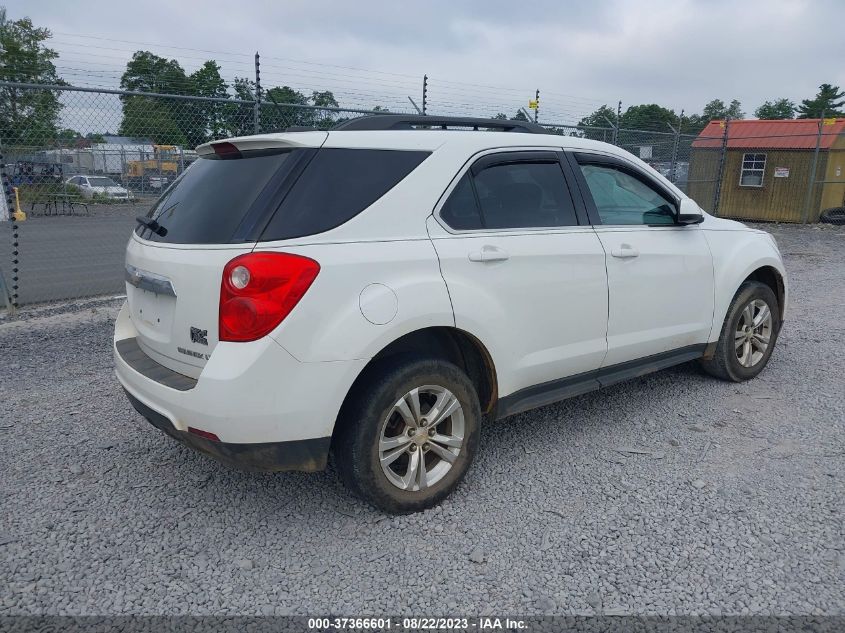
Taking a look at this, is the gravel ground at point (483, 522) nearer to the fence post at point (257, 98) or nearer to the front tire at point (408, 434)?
the front tire at point (408, 434)

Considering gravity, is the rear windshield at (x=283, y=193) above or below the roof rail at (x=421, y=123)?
below

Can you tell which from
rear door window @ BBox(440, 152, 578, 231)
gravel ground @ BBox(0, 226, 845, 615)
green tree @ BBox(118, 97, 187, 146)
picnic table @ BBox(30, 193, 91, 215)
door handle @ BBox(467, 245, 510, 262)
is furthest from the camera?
picnic table @ BBox(30, 193, 91, 215)

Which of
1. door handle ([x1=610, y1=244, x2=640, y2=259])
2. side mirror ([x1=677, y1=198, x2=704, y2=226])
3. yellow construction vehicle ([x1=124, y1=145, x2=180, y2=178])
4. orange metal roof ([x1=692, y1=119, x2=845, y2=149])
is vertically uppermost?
orange metal roof ([x1=692, y1=119, x2=845, y2=149])

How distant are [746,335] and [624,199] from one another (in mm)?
1613

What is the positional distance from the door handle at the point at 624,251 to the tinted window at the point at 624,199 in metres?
0.18

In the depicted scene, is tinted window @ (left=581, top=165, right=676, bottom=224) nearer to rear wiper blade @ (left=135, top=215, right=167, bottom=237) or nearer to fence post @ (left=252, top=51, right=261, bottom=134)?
rear wiper blade @ (left=135, top=215, right=167, bottom=237)

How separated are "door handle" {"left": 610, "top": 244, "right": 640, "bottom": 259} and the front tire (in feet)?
4.11

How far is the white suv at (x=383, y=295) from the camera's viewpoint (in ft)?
8.59

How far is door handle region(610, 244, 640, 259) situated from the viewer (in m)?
3.73

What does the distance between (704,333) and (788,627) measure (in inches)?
94.9

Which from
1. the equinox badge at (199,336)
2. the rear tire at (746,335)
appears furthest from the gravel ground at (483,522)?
the equinox badge at (199,336)

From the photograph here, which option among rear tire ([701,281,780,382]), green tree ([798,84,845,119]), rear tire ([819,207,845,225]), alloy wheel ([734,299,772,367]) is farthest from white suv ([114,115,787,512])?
green tree ([798,84,845,119])

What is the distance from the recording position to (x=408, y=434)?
3.00 meters

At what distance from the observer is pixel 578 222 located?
12.1 feet
